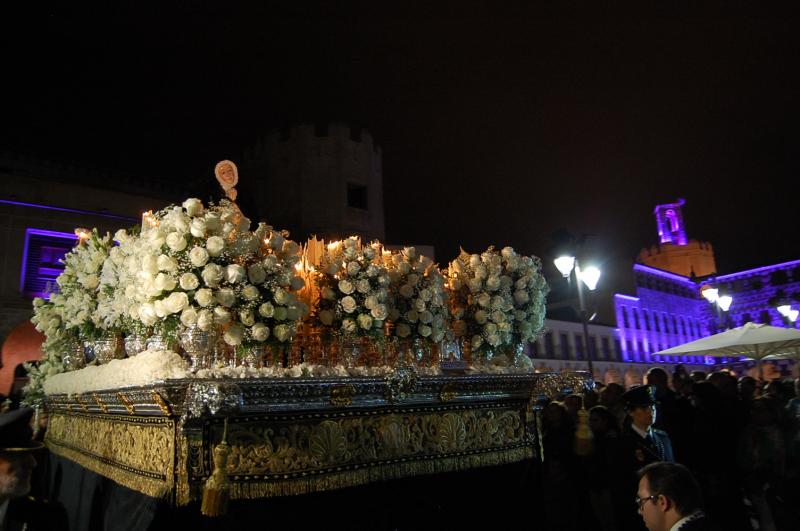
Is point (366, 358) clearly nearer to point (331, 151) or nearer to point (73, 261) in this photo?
point (73, 261)

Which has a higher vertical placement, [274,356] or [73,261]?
[73,261]

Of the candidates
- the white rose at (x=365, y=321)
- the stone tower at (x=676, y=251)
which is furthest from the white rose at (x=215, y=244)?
the stone tower at (x=676, y=251)

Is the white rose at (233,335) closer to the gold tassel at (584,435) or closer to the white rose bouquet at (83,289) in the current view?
the white rose bouquet at (83,289)

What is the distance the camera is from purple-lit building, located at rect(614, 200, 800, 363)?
174ft

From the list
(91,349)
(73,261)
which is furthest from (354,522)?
(73,261)

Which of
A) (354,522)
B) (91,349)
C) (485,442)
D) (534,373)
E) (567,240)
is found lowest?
(354,522)

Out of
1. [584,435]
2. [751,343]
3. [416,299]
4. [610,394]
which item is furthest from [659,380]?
[416,299]

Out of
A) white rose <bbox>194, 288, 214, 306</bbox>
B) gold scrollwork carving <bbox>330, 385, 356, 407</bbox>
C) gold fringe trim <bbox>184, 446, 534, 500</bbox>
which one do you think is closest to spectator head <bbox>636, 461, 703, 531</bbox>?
gold fringe trim <bbox>184, 446, 534, 500</bbox>

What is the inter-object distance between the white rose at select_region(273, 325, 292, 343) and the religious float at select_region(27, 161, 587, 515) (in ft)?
0.05

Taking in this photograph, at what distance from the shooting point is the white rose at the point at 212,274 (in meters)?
3.70

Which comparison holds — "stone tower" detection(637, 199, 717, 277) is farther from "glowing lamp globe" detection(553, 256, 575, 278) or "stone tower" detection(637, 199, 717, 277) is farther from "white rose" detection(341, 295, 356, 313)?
"white rose" detection(341, 295, 356, 313)

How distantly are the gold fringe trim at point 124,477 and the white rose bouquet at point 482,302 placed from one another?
3286mm

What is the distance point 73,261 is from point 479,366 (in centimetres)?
474

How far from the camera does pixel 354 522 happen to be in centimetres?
434
